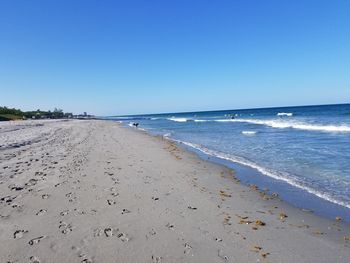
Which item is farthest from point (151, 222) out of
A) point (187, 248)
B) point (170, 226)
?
point (187, 248)

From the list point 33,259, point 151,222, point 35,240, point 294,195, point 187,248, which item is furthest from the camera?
point 294,195

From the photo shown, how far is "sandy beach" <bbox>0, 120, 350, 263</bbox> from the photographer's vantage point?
14.7ft

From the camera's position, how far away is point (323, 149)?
51.8 feet

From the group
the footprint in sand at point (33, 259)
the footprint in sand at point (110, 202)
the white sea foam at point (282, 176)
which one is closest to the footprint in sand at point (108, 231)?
the footprint in sand at point (33, 259)

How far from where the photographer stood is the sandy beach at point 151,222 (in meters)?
4.48

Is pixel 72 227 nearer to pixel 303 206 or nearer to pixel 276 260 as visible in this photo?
pixel 276 260

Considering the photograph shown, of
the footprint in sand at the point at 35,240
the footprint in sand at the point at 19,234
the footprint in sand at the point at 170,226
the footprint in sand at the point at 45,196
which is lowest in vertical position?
the footprint in sand at the point at 170,226

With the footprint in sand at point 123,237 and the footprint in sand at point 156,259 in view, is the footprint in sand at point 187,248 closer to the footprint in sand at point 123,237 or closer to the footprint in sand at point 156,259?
the footprint in sand at point 156,259

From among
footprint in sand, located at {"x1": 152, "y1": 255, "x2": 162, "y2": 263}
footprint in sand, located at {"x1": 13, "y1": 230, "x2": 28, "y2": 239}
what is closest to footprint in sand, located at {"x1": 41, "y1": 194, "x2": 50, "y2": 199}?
footprint in sand, located at {"x1": 13, "y1": 230, "x2": 28, "y2": 239}

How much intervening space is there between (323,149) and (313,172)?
19.6 ft

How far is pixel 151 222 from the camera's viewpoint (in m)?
5.70

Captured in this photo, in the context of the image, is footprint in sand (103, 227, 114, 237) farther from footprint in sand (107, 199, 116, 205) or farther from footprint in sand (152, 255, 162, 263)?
footprint in sand (107, 199, 116, 205)

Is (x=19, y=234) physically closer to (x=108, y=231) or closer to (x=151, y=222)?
(x=108, y=231)

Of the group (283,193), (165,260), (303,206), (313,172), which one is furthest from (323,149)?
(165,260)
